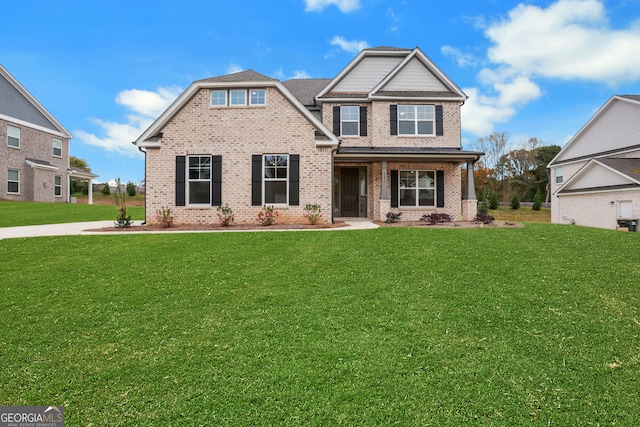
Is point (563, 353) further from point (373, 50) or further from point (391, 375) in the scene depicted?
point (373, 50)

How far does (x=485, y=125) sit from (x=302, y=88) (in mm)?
29375

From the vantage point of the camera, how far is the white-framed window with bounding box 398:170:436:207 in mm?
15688

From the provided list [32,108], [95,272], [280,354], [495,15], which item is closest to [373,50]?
[495,15]

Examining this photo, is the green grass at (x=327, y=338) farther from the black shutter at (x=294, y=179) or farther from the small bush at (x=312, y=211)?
the black shutter at (x=294, y=179)

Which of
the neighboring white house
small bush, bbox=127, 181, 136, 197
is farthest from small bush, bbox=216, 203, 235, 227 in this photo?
small bush, bbox=127, 181, 136, 197

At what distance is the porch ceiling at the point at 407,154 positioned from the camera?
14272 millimetres

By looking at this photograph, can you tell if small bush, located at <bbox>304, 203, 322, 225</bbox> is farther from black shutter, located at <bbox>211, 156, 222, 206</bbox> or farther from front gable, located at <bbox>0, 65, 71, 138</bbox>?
front gable, located at <bbox>0, 65, 71, 138</bbox>

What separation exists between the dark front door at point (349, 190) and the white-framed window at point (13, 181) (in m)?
23.8

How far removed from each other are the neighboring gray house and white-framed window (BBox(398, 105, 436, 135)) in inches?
1035

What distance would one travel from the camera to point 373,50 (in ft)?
54.9

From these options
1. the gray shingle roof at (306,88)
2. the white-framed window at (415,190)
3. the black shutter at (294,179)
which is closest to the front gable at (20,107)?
the gray shingle roof at (306,88)

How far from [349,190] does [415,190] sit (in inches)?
124

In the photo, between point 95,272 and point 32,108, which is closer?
point 95,272

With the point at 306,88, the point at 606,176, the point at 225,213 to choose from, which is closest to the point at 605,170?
the point at 606,176
